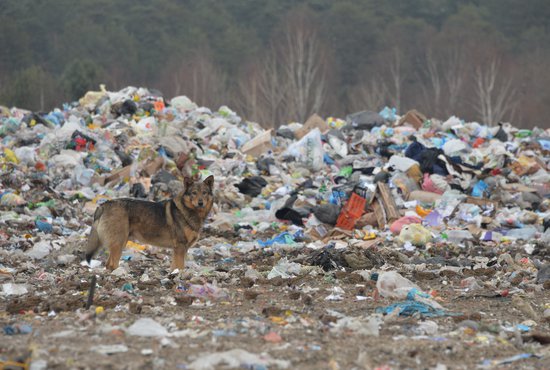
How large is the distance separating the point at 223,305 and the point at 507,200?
778cm

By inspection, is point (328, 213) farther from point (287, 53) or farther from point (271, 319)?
point (287, 53)

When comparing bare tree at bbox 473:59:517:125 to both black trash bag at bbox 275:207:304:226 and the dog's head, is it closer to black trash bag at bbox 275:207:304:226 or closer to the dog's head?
black trash bag at bbox 275:207:304:226

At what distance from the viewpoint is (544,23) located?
1981 inches

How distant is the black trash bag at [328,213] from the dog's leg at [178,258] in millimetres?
3882

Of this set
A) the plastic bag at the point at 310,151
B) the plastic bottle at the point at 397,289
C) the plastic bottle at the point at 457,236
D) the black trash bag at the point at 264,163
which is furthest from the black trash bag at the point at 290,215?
the plastic bottle at the point at 397,289

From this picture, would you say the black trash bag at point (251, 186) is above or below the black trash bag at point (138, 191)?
below

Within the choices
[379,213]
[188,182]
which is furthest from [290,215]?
[188,182]

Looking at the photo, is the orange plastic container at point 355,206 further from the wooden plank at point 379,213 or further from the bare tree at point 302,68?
the bare tree at point 302,68

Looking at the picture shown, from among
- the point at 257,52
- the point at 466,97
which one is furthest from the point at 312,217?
the point at 257,52

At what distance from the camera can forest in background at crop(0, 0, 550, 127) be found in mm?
40219

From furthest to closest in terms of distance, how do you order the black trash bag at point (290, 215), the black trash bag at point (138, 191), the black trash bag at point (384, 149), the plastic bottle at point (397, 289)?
the black trash bag at point (384, 149), the black trash bag at point (138, 191), the black trash bag at point (290, 215), the plastic bottle at point (397, 289)

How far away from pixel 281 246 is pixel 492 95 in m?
32.6

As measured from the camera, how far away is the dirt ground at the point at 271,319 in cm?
451

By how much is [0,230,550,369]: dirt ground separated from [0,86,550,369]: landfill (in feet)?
0.06
